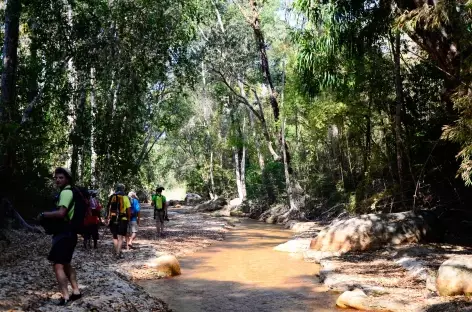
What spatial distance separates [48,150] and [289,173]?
12.7m

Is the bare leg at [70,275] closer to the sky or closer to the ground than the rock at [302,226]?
closer to the sky

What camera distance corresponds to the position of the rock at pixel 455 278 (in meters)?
6.77

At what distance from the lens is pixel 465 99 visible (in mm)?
7203

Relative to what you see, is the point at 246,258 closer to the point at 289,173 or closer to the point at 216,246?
the point at 216,246

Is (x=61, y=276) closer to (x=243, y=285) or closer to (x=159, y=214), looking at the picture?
(x=243, y=285)

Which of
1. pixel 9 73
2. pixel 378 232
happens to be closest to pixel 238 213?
pixel 378 232

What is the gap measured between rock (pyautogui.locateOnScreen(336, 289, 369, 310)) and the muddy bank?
10cm

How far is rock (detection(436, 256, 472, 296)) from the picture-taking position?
677 centimetres

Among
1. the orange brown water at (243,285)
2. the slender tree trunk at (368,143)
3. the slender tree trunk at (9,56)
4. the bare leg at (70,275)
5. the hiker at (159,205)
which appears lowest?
the orange brown water at (243,285)

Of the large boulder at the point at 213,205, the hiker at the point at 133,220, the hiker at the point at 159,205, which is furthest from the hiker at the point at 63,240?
the large boulder at the point at 213,205

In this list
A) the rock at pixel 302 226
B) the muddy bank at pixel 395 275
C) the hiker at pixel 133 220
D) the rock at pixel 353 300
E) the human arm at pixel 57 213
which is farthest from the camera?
the rock at pixel 302 226

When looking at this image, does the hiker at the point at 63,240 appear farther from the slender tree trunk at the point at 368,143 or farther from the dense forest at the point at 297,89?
the slender tree trunk at the point at 368,143

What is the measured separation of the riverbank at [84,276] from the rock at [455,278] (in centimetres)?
448

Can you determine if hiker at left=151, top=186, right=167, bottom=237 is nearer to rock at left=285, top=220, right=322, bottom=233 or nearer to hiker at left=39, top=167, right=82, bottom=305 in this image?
rock at left=285, top=220, right=322, bottom=233
